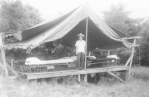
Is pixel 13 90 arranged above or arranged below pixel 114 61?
below

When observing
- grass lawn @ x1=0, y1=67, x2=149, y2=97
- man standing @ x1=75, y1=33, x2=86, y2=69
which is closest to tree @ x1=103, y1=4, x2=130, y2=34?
man standing @ x1=75, y1=33, x2=86, y2=69

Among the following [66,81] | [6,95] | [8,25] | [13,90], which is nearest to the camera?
[6,95]

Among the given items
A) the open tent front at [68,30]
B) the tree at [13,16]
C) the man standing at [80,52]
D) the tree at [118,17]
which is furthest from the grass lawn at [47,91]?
the tree at [118,17]

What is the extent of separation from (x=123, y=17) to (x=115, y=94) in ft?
44.2

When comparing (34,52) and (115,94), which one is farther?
(34,52)

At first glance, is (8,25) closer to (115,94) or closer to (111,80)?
(111,80)

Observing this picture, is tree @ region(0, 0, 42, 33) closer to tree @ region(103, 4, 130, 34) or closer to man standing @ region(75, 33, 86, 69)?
man standing @ region(75, 33, 86, 69)

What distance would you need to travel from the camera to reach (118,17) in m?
18.7

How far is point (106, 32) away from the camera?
330 inches

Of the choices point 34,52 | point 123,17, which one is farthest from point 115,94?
point 123,17

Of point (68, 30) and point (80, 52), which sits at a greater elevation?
point (68, 30)

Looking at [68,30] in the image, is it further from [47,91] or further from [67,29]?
[47,91]

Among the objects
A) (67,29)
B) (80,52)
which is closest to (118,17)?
(80,52)

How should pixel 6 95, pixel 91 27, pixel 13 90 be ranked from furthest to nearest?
pixel 91 27, pixel 13 90, pixel 6 95
